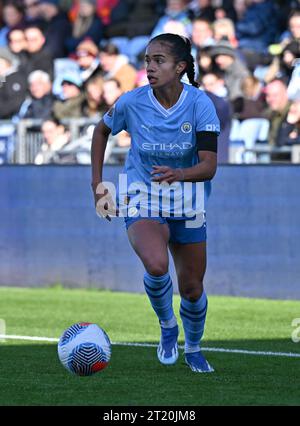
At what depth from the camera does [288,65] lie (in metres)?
15.8

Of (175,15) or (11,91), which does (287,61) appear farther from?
(11,91)

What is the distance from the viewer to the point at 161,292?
7.84m

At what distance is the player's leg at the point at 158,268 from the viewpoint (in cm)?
767

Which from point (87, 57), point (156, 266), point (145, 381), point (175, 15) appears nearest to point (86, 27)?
point (87, 57)

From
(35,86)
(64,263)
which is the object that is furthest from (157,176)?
(35,86)

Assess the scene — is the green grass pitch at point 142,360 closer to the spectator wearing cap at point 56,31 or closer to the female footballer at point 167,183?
the female footballer at point 167,183

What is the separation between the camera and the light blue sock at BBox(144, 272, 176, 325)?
779cm

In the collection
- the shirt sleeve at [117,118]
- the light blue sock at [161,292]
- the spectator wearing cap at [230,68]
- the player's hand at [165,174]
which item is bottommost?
the light blue sock at [161,292]

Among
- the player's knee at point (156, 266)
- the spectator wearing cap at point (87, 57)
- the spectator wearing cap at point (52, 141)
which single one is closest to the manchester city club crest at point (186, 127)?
the player's knee at point (156, 266)

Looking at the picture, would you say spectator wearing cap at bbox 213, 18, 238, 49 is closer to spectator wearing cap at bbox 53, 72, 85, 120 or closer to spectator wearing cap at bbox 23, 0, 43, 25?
spectator wearing cap at bbox 53, 72, 85, 120

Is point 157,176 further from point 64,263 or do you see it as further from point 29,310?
point 64,263

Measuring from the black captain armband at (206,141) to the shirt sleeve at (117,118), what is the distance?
1.87 feet

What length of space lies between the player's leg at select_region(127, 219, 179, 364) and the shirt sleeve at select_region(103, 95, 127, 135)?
67 centimetres

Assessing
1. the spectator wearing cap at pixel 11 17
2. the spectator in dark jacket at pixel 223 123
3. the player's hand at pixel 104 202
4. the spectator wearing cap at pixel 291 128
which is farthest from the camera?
the spectator wearing cap at pixel 11 17
